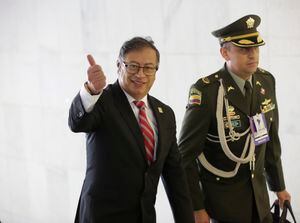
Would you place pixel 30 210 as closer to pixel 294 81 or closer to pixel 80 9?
pixel 80 9

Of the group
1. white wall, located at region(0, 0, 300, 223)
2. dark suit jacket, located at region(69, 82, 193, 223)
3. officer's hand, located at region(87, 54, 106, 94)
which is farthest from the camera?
white wall, located at region(0, 0, 300, 223)

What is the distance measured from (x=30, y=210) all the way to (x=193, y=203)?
2.55 m

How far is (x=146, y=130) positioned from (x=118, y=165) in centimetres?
15

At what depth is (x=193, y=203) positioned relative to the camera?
6.12 ft

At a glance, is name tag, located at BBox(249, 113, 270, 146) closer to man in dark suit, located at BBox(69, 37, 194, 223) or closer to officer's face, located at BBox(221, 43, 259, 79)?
officer's face, located at BBox(221, 43, 259, 79)

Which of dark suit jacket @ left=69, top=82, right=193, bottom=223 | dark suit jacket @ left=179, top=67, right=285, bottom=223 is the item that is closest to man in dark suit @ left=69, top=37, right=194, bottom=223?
dark suit jacket @ left=69, top=82, right=193, bottom=223

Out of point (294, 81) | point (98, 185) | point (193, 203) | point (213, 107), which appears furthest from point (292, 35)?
point (98, 185)

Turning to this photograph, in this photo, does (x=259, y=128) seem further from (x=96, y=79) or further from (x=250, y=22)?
(x=96, y=79)

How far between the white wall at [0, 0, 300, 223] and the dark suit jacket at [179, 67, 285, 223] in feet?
1.51

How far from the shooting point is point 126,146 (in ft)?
4.98

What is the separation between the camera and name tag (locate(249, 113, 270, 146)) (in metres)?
1.88

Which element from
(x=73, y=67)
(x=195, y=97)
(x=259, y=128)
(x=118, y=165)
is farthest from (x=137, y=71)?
(x=73, y=67)

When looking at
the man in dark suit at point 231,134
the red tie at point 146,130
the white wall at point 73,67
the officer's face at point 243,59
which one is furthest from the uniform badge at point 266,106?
the red tie at point 146,130

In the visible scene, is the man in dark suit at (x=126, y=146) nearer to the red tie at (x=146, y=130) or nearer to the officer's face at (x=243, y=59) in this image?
the red tie at (x=146, y=130)
